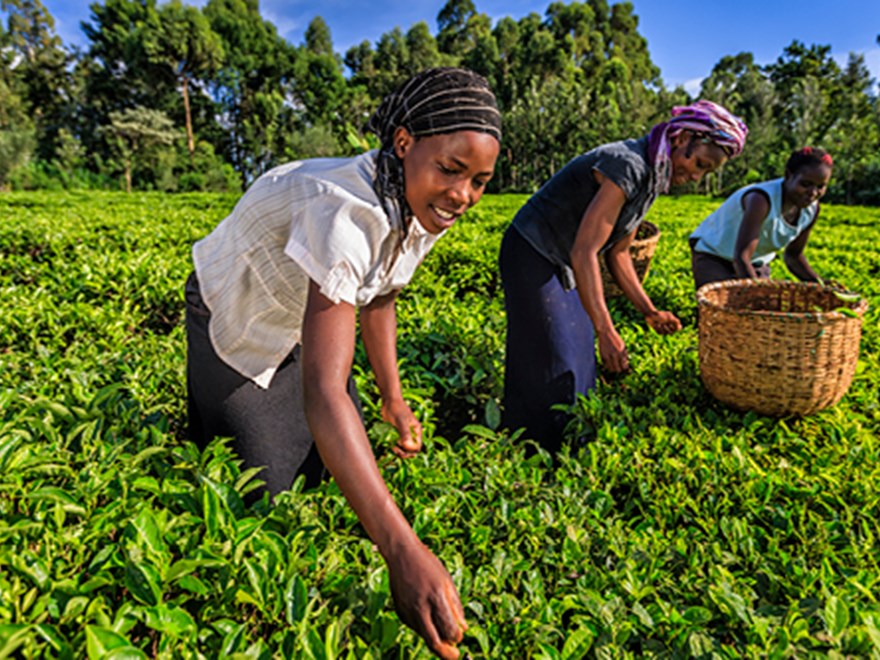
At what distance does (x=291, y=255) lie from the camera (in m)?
1.24

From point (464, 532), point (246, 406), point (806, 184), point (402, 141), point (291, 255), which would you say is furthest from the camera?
point (806, 184)

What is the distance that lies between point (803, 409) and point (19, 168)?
35.1 meters

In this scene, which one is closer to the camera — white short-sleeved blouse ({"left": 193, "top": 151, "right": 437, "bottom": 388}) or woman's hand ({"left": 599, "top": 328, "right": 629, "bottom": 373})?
white short-sleeved blouse ({"left": 193, "top": 151, "right": 437, "bottom": 388})

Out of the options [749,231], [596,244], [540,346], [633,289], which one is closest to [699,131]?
[596,244]

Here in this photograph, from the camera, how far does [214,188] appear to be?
3278 cm

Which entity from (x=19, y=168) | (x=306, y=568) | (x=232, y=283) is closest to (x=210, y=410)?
(x=232, y=283)

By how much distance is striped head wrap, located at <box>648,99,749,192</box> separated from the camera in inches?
90.2

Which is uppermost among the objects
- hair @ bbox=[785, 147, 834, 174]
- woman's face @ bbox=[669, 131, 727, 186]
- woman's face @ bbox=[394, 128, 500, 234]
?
hair @ bbox=[785, 147, 834, 174]

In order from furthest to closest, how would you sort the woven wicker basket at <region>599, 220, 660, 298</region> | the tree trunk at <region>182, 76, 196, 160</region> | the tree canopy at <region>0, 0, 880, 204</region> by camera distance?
the tree trunk at <region>182, 76, 196, 160</region> → the tree canopy at <region>0, 0, 880, 204</region> → the woven wicker basket at <region>599, 220, 660, 298</region>

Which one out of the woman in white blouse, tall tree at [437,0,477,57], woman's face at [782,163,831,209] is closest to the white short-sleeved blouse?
the woman in white blouse

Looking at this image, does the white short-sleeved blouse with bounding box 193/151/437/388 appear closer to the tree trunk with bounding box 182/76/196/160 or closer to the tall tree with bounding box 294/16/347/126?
the tree trunk with bounding box 182/76/196/160

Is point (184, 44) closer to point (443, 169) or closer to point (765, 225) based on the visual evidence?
point (765, 225)

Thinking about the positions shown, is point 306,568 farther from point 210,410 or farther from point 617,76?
point 617,76

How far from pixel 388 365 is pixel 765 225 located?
2739 millimetres
